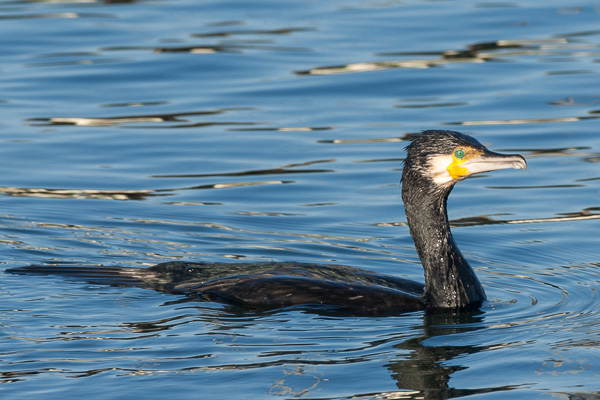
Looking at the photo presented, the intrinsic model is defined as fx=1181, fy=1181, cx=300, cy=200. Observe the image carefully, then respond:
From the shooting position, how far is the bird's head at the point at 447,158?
24.5ft

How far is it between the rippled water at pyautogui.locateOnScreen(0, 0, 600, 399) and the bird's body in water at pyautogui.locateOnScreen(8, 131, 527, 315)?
162 millimetres

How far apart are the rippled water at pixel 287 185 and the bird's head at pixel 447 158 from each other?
906mm

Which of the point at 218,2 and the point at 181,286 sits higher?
the point at 218,2

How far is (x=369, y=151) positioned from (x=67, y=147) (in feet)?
10.4

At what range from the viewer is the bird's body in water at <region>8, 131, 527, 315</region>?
24.5 ft

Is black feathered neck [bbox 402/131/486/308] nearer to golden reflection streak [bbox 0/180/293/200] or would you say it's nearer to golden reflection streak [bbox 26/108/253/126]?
golden reflection streak [bbox 0/180/293/200]

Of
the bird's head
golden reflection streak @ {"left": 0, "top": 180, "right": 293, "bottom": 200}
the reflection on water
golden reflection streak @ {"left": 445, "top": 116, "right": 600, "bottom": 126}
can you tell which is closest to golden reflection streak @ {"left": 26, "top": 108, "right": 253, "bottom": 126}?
the reflection on water

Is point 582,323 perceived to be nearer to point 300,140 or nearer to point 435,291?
point 435,291

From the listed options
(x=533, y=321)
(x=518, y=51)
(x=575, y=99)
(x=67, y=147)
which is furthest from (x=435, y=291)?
(x=518, y=51)

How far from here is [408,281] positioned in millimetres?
7957

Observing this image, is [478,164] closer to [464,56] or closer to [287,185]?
[287,185]

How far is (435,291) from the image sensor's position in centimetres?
761

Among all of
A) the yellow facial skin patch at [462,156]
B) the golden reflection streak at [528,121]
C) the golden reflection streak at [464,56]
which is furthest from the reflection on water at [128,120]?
the yellow facial skin patch at [462,156]

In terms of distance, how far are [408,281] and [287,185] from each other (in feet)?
10.7
